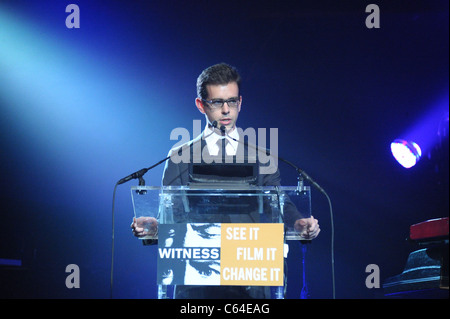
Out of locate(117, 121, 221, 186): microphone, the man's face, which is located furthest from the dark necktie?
locate(117, 121, 221, 186): microphone

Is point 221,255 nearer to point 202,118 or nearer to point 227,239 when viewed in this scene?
point 227,239

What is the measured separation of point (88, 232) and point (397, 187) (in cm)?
290

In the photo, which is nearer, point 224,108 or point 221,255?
point 221,255

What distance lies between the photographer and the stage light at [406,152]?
455 cm

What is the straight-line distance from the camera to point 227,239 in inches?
94.7

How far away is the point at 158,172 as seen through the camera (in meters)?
4.87

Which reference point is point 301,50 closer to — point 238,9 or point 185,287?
point 238,9

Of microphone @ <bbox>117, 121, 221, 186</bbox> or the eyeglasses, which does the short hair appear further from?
Result: microphone @ <bbox>117, 121, 221, 186</bbox>

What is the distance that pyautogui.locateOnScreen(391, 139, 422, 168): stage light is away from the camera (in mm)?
4547

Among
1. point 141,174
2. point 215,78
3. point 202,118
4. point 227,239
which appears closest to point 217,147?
point 215,78

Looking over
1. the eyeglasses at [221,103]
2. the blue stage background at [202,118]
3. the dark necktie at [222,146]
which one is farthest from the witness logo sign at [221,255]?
the blue stage background at [202,118]

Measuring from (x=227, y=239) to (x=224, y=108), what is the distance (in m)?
1.42

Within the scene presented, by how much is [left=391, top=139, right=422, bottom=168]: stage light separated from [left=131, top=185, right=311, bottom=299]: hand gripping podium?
2.33 meters

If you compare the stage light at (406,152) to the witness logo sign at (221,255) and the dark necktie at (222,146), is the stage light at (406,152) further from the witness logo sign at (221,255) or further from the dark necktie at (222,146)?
the witness logo sign at (221,255)
